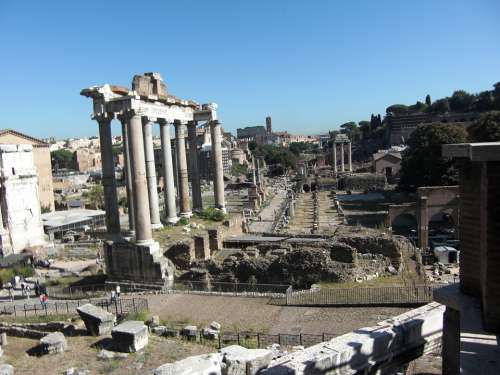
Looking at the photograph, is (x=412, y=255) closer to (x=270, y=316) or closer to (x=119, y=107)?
(x=270, y=316)

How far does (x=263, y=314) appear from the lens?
14.4 metres

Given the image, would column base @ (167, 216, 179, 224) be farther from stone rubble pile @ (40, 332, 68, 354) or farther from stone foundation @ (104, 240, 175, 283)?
stone rubble pile @ (40, 332, 68, 354)

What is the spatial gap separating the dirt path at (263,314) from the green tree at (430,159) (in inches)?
1284

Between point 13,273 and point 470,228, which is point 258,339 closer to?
point 470,228

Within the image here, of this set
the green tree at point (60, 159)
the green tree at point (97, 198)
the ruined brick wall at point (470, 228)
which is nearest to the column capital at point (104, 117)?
the ruined brick wall at point (470, 228)

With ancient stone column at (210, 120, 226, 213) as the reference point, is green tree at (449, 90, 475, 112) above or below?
above

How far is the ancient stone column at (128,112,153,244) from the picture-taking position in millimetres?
18359

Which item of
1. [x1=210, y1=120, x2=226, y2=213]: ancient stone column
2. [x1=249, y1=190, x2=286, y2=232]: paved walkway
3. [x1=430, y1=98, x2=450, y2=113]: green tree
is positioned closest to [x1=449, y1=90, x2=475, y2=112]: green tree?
[x1=430, y1=98, x2=450, y2=113]: green tree

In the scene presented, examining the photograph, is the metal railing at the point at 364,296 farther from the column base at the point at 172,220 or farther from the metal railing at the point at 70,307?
the column base at the point at 172,220

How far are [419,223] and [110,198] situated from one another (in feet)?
64.3

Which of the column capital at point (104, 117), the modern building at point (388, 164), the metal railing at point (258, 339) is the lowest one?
the metal railing at point (258, 339)

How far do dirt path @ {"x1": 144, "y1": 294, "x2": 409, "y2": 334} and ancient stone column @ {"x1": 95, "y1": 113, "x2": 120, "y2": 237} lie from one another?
557 centimetres

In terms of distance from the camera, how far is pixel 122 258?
19.0m

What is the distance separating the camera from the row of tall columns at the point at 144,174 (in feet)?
60.5
